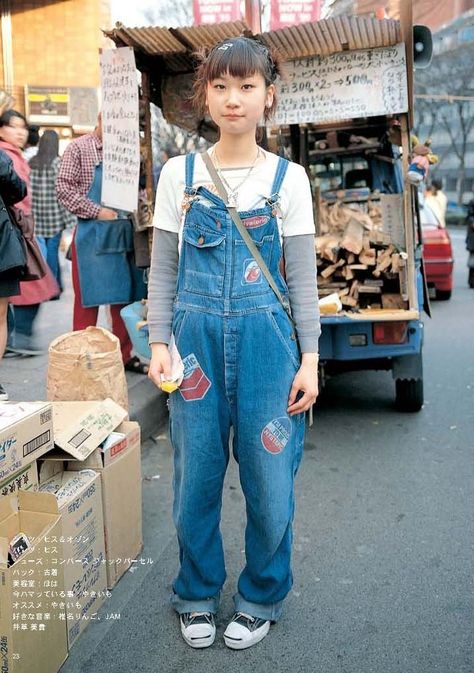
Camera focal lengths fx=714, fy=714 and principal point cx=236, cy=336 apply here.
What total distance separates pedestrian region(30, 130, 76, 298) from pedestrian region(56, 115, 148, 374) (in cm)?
228

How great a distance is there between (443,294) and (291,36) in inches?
281

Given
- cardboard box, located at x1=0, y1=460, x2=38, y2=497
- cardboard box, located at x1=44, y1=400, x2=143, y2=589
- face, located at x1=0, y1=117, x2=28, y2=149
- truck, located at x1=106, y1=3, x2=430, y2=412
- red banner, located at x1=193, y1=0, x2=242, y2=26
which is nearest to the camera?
cardboard box, located at x1=0, y1=460, x2=38, y2=497

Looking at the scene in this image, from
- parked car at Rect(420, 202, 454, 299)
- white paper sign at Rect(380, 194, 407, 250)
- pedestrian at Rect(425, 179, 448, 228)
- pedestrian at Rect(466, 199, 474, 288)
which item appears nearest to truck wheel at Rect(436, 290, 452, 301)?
parked car at Rect(420, 202, 454, 299)

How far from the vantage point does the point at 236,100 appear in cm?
229

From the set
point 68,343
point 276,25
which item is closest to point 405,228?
point 68,343

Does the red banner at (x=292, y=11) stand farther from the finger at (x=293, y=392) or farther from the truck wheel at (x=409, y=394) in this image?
the finger at (x=293, y=392)

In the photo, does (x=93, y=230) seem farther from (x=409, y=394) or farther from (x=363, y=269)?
(x=409, y=394)

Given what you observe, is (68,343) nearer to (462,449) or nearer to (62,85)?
(462,449)

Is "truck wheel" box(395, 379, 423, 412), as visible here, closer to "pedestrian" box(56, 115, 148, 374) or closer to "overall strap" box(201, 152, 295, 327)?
"pedestrian" box(56, 115, 148, 374)

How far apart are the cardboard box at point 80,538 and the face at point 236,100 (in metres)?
1.40

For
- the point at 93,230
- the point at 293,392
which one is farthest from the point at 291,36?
the point at 293,392

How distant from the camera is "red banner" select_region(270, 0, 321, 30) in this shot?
9.67m

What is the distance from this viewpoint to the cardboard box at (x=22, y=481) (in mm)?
2383

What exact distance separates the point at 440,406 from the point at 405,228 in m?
1.45
